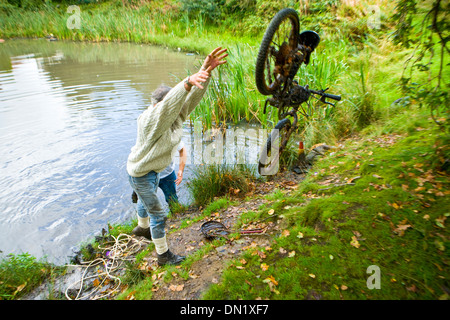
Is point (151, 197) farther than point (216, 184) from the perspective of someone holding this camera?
No

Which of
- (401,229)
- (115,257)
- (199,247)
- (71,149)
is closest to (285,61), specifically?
(401,229)

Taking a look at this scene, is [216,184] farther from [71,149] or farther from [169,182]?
[71,149]

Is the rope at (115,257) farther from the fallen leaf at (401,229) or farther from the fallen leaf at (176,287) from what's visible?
the fallen leaf at (401,229)

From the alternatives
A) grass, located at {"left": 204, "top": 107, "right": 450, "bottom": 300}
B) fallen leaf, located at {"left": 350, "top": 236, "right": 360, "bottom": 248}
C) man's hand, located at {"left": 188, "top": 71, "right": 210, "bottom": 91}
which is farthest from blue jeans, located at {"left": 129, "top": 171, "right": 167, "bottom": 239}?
fallen leaf, located at {"left": 350, "top": 236, "right": 360, "bottom": 248}

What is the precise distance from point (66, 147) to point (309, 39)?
594 cm

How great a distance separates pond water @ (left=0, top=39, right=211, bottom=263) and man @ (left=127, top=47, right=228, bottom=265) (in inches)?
70.0

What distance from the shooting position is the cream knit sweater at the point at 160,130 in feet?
7.70

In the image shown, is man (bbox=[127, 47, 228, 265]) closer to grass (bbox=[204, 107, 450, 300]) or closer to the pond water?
grass (bbox=[204, 107, 450, 300])

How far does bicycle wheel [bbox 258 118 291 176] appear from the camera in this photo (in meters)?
4.20

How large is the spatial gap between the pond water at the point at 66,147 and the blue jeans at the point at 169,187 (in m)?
0.36

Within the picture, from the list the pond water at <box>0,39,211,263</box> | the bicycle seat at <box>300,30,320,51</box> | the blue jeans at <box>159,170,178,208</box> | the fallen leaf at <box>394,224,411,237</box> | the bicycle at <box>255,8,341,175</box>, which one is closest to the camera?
the fallen leaf at <box>394,224,411,237</box>

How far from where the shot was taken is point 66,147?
Answer: 252 inches

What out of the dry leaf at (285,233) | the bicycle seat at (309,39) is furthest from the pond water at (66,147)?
the bicycle seat at (309,39)
